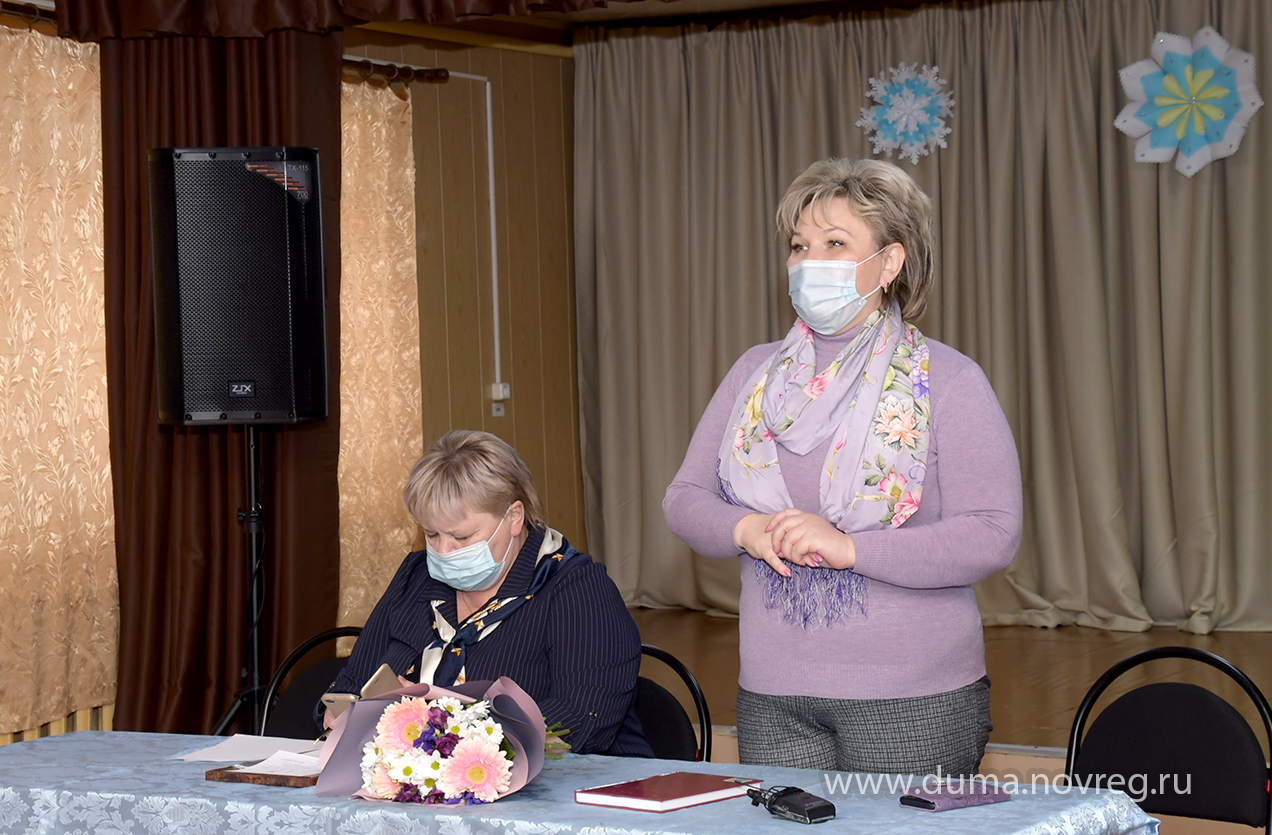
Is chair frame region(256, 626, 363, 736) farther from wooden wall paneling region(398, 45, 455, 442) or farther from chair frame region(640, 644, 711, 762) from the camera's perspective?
wooden wall paneling region(398, 45, 455, 442)

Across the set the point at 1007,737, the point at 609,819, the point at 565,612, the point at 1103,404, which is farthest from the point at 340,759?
the point at 1103,404

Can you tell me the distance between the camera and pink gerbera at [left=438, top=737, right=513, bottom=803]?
150 cm

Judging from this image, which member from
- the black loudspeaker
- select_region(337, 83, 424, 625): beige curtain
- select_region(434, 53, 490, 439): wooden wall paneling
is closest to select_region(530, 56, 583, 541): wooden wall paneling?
select_region(434, 53, 490, 439): wooden wall paneling

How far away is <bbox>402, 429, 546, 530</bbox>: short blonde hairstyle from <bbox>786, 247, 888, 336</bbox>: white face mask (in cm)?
57

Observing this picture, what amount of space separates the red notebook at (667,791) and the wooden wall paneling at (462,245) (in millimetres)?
3650

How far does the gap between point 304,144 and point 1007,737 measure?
2.51 metres

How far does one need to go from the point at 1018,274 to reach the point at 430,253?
2.35m

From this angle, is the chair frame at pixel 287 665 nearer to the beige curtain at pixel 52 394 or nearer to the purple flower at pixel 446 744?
the purple flower at pixel 446 744

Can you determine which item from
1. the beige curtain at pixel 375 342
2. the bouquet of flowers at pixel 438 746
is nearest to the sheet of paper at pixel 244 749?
the bouquet of flowers at pixel 438 746

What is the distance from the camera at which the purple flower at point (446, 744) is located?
152 cm

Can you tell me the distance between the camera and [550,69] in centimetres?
566

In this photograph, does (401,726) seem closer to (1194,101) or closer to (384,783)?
(384,783)

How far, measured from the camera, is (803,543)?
1711 millimetres

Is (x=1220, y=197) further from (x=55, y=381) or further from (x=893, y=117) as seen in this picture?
(x=55, y=381)
